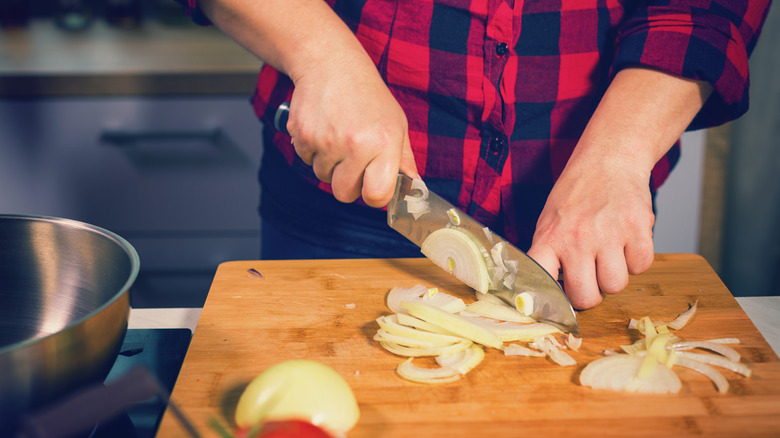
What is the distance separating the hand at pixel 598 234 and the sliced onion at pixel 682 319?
0.09m

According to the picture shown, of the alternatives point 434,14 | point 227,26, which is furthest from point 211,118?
point 434,14

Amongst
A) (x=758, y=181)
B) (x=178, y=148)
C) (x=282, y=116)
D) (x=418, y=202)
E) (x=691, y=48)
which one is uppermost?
(x=691, y=48)

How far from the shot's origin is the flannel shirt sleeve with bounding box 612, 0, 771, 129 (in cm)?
92

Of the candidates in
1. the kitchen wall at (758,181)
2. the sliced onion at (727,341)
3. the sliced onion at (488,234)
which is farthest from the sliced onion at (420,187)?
the kitchen wall at (758,181)

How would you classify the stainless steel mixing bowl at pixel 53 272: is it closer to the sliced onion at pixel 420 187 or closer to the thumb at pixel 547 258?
the sliced onion at pixel 420 187

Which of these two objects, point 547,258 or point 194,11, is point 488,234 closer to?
point 547,258

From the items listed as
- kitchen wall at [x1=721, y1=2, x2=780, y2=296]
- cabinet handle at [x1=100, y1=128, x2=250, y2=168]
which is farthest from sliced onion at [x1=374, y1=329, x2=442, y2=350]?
kitchen wall at [x1=721, y1=2, x2=780, y2=296]

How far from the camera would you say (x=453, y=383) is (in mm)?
793

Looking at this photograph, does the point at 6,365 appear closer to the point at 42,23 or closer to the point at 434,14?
the point at 434,14

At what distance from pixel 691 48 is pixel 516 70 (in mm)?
250

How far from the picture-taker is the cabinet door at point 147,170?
1.83 m

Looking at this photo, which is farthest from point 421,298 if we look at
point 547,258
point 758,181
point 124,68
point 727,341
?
point 758,181

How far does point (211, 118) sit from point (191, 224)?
0.33m

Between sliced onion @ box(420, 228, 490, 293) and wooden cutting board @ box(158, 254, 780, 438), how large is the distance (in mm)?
45
